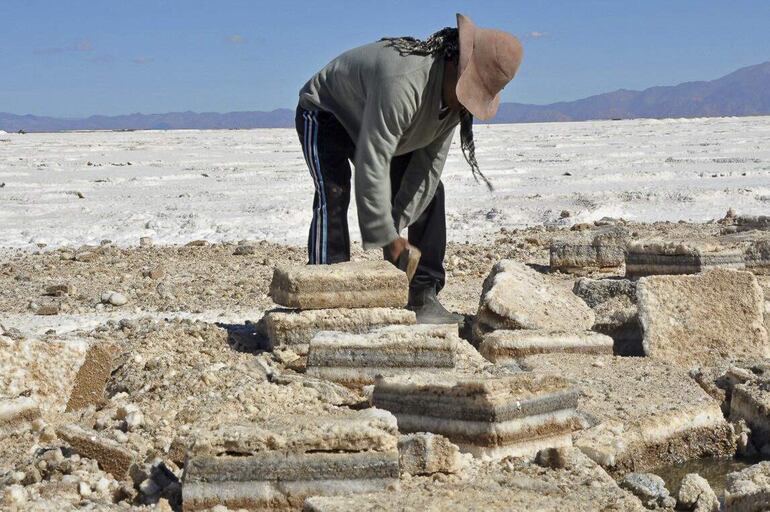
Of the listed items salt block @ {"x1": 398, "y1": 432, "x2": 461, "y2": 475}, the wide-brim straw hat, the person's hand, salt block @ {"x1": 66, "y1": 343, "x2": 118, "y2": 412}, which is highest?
the wide-brim straw hat

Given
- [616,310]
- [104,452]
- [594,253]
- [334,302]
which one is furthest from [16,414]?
[594,253]

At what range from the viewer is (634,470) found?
3988 mm

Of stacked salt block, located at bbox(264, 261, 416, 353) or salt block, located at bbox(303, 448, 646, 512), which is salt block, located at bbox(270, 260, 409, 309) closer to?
stacked salt block, located at bbox(264, 261, 416, 353)

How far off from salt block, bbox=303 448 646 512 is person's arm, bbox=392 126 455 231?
2.15 metres

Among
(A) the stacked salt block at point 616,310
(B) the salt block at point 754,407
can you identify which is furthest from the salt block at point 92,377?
(B) the salt block at point 754,407

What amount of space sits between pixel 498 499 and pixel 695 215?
9.62 m

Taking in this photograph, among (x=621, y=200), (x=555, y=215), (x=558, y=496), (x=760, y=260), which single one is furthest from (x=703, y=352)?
(x=621, y=200)

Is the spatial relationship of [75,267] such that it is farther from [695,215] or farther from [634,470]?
[695,215]

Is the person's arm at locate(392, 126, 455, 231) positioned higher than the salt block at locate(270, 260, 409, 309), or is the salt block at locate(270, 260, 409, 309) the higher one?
the person's arm at locate(392, 126, 455, 231)

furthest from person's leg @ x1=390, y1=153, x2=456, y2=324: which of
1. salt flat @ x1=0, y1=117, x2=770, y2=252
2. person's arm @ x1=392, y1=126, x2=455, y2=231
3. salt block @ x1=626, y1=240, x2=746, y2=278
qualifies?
salt flat @ x1=0, y1=117, x2=770, y2=252

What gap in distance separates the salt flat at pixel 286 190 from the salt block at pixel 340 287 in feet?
17.7

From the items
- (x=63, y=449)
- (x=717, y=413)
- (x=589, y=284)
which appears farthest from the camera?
(x=589, y=284)

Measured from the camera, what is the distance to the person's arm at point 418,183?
209 inches

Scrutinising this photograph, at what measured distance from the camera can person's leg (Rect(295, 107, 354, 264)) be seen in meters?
5.14
